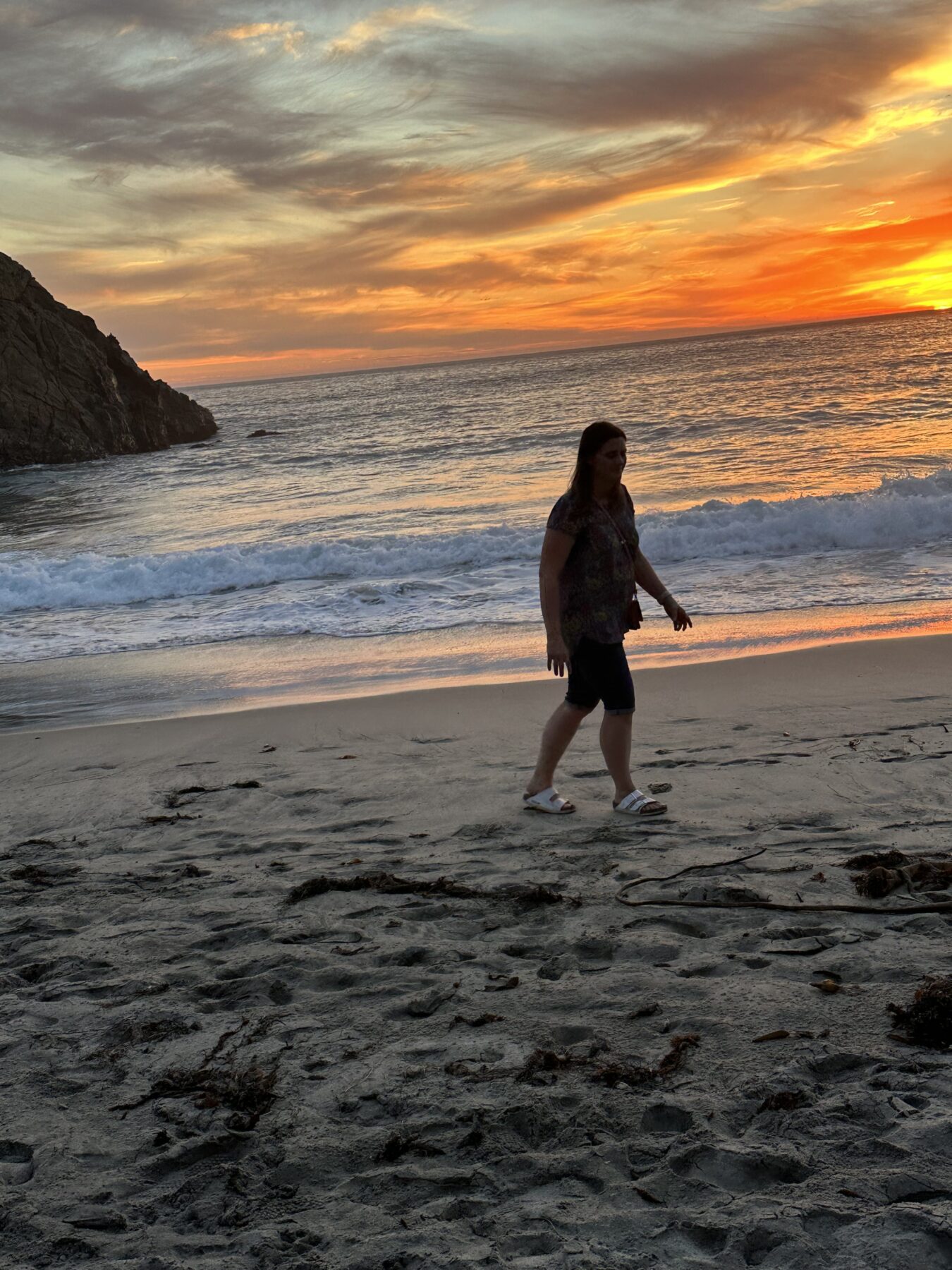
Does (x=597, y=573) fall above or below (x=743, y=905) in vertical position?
above

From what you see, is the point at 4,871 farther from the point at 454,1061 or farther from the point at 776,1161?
the point at 776,1161

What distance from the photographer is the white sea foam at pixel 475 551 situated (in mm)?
12797

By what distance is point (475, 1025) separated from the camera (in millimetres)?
2881

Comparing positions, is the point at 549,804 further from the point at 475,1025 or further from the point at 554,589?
the point at 475,1025

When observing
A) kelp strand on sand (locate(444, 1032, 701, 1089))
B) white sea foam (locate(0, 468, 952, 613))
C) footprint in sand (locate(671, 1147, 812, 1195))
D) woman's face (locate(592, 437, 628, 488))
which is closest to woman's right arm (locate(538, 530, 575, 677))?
woman's face (locate(592, 437, 628, 488))

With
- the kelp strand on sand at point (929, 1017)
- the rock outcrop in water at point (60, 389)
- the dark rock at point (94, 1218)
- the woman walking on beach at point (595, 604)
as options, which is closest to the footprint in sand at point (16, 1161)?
the dark rock at point (94, 1218)

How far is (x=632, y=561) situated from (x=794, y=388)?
36.5 meters

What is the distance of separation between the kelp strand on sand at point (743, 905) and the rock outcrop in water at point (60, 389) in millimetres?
46076

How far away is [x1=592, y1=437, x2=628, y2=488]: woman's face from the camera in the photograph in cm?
423

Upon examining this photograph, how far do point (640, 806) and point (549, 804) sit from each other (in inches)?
17.0

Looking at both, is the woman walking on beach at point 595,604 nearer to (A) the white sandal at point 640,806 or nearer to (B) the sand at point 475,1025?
(A) the white sandal at point 640,806

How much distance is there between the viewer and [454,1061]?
2719 mm

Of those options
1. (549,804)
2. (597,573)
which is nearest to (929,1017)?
(549,804)

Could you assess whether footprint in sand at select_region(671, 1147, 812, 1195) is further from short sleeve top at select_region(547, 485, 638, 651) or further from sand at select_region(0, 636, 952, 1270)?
short sleeve top at select_region(547, 485, 638, 651)
